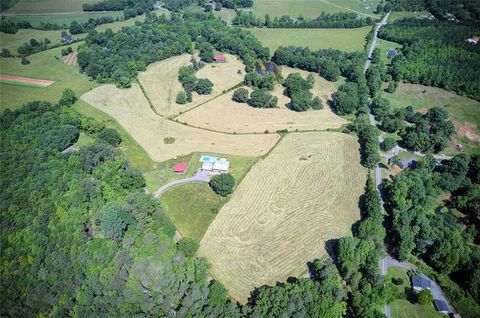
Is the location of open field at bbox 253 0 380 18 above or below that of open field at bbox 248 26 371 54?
above

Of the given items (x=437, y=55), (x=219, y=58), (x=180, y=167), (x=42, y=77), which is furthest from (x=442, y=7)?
(x=42, y=77)

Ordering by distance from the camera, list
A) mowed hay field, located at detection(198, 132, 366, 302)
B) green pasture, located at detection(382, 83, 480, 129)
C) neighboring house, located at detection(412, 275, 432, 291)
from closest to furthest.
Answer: neighboring house, located at detection(412, 275, 432, 291) < mowed hay field, located at detection(198, 132, 366, 302) < green pasture, located at detection(382, 83, 480, 129)

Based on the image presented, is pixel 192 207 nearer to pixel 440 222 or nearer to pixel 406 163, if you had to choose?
pixel 440 222

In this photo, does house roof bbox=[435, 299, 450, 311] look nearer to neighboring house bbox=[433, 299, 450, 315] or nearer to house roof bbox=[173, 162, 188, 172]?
neighboring house bbox=[433, 299, 450, 315]

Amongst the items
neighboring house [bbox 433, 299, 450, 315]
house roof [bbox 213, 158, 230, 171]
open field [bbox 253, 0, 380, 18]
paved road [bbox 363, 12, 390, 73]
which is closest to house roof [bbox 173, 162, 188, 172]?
house roof [bbox 213, 158, 230, 171]

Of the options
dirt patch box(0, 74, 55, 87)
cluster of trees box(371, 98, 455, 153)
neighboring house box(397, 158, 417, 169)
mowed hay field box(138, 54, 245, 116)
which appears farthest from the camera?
dirt patch box(0, 74, 55, 87)

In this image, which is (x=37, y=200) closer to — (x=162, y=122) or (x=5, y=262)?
(x=5, y=262)

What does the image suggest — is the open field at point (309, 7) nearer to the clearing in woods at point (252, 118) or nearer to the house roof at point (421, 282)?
the clearing in woods at point (252, 118)
